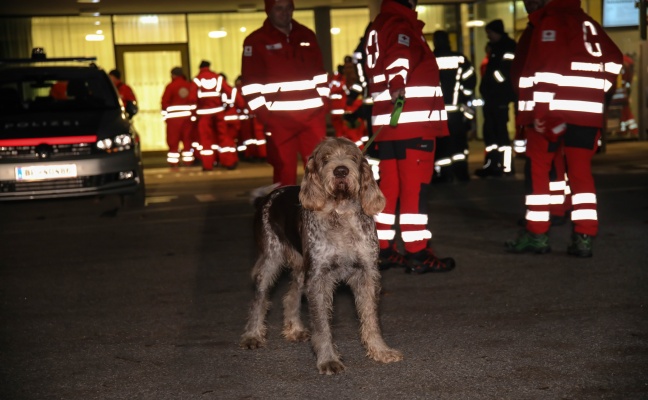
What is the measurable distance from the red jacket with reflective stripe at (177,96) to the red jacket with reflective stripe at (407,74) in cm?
1296

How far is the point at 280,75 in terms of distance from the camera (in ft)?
27.4

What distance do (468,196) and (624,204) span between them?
7.02 ft

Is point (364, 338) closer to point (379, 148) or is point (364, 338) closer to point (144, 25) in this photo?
point (379, 148)

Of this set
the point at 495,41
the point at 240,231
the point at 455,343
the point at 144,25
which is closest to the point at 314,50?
the point at 240,231

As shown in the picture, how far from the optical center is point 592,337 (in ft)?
18.3

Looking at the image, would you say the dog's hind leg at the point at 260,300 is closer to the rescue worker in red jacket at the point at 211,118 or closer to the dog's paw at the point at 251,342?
the dog's paw at the point at 251,342

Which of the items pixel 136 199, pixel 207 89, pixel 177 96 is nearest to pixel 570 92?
pixel 136 199

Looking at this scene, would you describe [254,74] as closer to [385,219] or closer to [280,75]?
[280,75]

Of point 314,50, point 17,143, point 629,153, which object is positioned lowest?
point 629,153

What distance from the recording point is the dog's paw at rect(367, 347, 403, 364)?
5.28m

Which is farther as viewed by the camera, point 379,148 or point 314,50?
point 314,50

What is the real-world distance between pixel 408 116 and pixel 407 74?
1.06ft

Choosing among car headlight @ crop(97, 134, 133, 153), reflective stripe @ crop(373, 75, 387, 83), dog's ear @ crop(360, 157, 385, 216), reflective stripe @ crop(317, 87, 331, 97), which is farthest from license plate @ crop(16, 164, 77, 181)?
dog's ear @ crop(360, 157, 385, 216)

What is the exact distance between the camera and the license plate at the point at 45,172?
448 inches
